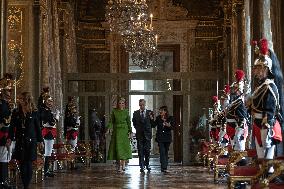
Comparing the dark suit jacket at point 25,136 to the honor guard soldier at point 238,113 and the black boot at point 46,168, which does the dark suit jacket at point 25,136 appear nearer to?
the honor guard soldier at point 238,113

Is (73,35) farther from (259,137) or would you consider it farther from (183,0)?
(259,137)

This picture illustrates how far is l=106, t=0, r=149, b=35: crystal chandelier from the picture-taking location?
13.7 m

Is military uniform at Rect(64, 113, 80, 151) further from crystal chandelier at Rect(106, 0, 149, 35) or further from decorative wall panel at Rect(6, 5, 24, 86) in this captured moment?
crystal chandelier at Rect(106, 0, 149, 35)

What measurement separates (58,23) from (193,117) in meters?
4.56

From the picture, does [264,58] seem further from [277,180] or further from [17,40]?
[17,40]

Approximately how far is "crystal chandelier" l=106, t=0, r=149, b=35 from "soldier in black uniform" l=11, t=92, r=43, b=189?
4.11 metres

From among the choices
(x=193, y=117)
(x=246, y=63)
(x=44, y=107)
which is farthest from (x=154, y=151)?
(x=44, y=107)

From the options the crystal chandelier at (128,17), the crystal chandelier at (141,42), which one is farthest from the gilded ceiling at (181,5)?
the crystal chandelier at (128,17)

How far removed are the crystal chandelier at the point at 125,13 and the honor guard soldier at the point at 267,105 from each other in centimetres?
648

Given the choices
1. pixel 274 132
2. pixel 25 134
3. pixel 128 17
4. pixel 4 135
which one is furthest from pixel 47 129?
pixel 274 132

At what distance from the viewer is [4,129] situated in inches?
393

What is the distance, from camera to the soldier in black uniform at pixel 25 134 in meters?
10.1

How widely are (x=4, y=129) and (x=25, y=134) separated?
34cm

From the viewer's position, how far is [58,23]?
18.2 metres
